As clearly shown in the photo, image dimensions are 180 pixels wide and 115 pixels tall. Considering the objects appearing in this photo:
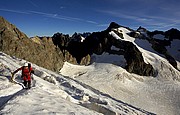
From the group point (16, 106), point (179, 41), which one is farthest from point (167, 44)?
point (16, 106)

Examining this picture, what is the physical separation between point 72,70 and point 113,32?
2207 centimetres

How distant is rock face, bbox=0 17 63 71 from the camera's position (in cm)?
4647

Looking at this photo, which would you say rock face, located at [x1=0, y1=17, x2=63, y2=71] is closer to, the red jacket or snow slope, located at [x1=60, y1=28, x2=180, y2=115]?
snow slope, located at [x1=60, y1=28, x2=180, y2=115]

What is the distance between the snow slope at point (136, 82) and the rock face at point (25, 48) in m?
3.75

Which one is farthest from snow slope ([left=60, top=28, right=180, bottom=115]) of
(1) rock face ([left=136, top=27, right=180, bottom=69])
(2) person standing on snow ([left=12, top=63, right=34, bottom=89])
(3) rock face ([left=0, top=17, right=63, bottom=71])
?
(2) person standing on snow ([left=12, top=63, right=34, bottom=89])

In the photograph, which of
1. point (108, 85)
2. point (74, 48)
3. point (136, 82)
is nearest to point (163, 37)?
point (74, 48)

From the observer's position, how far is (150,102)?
46.1 metres

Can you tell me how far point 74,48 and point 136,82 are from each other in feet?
80.8

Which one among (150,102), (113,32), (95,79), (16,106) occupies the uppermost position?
(113,32)

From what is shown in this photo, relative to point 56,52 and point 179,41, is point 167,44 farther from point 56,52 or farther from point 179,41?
point 56,52

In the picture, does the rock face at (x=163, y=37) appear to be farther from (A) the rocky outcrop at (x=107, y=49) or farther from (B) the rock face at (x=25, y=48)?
(B) the rock face at (x=25, y=48)

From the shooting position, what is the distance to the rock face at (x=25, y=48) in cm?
4647

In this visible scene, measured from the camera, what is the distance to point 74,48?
238ft

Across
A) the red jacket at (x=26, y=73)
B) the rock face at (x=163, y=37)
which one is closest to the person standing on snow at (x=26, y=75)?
the red jacket at (x=26, y=73)
